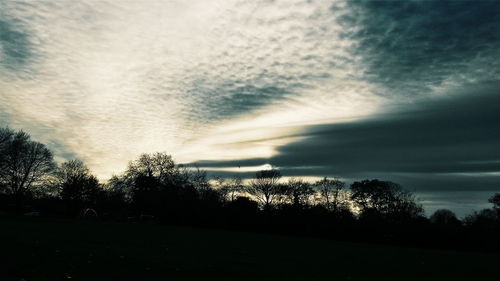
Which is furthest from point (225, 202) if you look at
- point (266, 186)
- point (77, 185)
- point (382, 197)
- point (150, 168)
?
point (77, 185)

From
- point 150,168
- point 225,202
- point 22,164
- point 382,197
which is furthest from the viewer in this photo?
point 150,168

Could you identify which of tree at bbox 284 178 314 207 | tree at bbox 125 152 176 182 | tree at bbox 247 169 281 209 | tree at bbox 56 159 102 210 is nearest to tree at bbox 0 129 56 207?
tree at bbox 56 159 102 210

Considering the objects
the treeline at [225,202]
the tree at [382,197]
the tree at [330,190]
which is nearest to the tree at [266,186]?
the treeline at [225,202]

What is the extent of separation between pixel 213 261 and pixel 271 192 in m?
71.4

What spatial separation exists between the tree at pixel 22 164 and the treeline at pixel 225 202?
18 cm

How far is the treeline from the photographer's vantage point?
50344mm

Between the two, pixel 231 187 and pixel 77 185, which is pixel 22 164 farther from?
pixel 231 187

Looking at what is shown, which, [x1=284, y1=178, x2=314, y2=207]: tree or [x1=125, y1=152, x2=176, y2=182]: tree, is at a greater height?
[x1=125, y1=152, x2=176, y2=182]: tree

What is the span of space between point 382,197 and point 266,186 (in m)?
27.1

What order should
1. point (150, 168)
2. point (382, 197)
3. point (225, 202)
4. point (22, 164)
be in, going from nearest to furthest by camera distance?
1. point (225, 202)
2. point (22, 164)
3. point (382, 197)
4. point (150, 168)

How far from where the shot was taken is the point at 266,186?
286 feet

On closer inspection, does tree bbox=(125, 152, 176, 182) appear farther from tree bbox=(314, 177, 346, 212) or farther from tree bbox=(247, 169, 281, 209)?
tree bbox=(314, 177, 346, 212)

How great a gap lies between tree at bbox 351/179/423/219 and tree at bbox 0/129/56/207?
70560 millimetres

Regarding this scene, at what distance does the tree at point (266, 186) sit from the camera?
86938 millimetres
